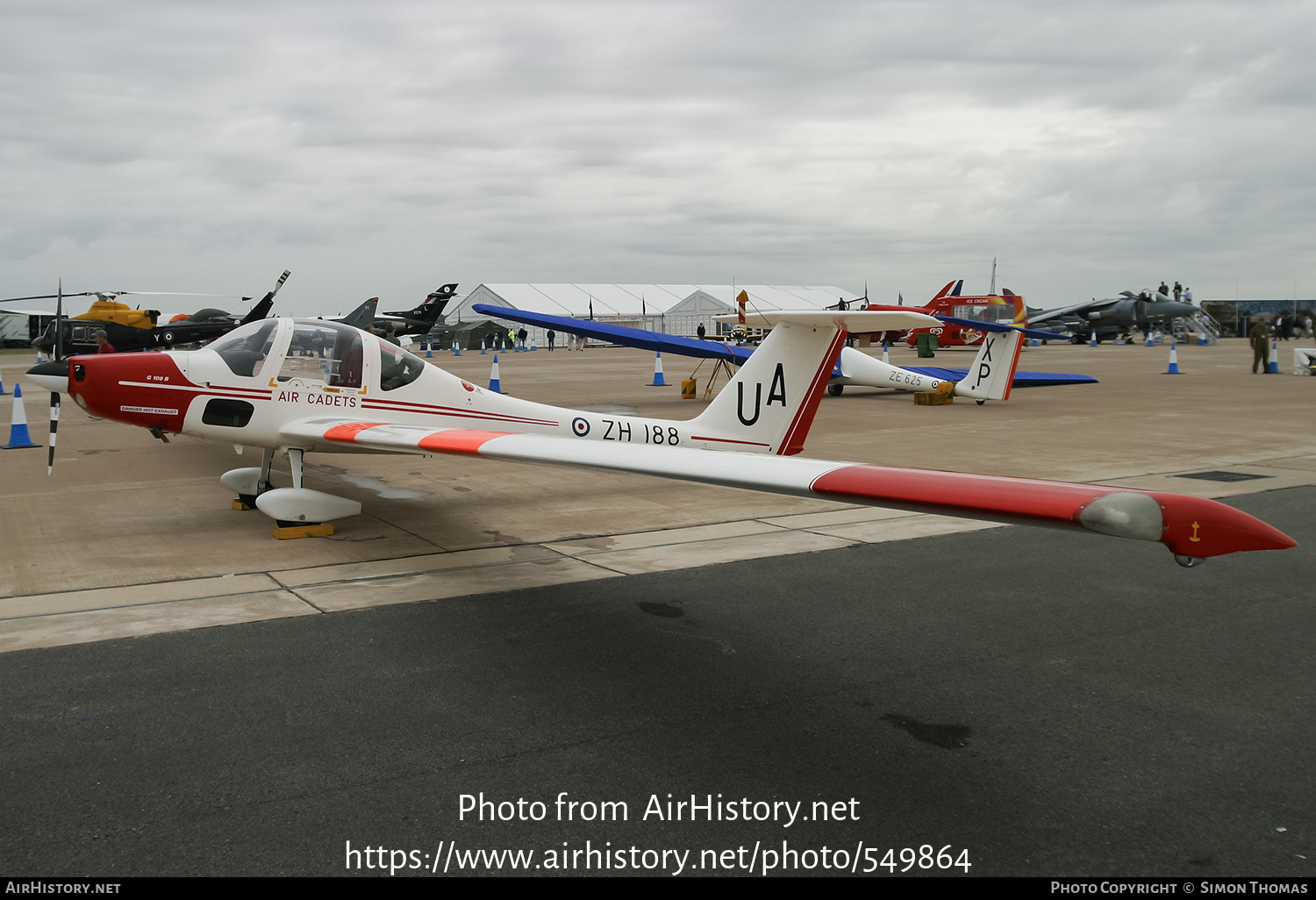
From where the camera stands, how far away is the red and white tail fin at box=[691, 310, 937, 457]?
9.08 metres

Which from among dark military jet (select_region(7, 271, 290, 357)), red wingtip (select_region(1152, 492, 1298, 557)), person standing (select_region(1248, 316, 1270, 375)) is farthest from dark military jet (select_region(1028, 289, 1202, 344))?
red wingtip (select_region(1152, 492, 1298, 557))

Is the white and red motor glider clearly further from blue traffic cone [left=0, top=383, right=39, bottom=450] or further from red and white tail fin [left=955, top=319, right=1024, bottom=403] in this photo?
red and white tail fin [left=955, top=319, right=1024, bottom=403]

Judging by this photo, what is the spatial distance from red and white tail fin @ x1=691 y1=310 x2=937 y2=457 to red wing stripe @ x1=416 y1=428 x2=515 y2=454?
2.67 m

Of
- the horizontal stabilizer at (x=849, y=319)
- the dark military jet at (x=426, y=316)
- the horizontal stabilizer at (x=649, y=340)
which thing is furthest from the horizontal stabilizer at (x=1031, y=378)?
the dark military jet at (x=426, y=316)

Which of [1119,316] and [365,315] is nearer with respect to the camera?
[365,315]

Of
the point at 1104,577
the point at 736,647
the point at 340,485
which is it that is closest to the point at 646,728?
the point at 736,647

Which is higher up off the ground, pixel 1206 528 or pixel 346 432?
pixel 1206 528

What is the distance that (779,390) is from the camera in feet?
30.2

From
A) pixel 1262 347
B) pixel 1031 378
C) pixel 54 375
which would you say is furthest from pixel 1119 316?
pixel 54 375

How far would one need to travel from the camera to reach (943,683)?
488 cm

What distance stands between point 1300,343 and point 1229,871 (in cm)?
6331

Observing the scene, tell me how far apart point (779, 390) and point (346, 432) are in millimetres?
4221

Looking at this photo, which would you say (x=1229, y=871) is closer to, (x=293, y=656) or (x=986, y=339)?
(x=293, y=656)

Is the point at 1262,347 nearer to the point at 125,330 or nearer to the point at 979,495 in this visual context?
the point at 979,495
